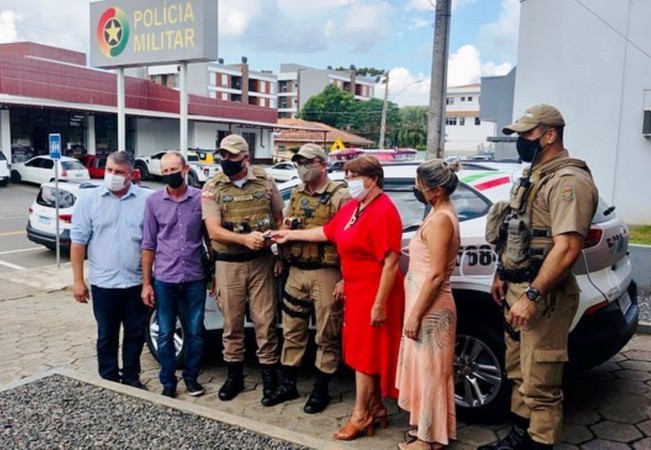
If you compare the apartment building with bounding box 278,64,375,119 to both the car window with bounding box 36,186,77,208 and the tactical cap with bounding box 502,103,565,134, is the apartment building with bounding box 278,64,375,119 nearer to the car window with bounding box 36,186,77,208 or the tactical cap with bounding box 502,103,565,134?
the car window with bounding box 36,186,77,208

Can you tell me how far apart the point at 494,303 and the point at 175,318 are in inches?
89.2

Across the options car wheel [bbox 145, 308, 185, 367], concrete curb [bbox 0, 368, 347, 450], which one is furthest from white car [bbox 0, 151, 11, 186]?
concrete curb [bbox 0, 368, 347, 450]

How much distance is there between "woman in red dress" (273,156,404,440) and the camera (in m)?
3.38

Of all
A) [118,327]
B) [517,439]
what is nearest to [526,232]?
[517,439]

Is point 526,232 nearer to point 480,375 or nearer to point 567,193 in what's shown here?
point 567,193

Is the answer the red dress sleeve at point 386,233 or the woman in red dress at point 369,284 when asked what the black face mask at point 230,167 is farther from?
the red dress sleeve at point 386,233

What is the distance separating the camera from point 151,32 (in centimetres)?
1516

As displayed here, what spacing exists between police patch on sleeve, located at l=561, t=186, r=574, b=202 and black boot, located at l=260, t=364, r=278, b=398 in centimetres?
241

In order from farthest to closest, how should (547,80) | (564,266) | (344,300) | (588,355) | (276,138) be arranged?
(276,138) → (547,80) → (344,300) → (588,355) → (564,266)

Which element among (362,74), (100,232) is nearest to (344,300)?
(100,232)

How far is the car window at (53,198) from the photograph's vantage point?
1147 cm

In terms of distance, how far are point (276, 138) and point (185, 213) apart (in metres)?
51.5

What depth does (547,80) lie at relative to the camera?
1216 centimetres

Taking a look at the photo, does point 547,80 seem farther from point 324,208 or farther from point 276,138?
point 276,138
